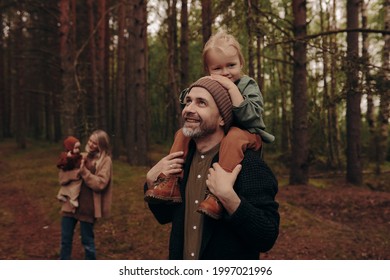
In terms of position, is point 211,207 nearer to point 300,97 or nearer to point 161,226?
point 161,226

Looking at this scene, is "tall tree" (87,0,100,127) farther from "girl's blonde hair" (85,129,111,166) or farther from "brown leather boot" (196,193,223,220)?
"brown leather boot" (196,193,223,220)

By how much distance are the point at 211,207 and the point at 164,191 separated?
322 mm

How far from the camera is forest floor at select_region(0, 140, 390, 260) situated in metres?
7.41

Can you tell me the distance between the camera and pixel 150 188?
2375mm

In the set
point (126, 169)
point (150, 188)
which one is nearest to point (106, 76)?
point (126, 169)

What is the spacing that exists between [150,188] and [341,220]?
25.7ft

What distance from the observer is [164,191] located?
232cm

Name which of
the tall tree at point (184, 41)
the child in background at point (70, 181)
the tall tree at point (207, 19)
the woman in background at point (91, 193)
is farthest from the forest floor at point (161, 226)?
the tall tree at point (207, 19)

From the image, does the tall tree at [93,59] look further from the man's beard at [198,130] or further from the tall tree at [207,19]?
the man's beard at [198,130]

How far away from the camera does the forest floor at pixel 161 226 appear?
741 centimetres

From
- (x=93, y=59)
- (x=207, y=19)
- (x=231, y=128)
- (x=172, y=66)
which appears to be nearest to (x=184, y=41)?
(x=207, y=19)

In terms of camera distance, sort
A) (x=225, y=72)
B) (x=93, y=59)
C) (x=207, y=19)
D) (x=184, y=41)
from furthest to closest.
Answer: (x=93, y=59)
(x=184, y=41)
(x=207, y=19)
(x=225, y=72)

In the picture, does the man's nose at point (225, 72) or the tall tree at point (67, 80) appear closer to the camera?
the man's nose at point (225, 72)

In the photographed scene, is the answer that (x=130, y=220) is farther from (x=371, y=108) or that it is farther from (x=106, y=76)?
(x=106, y=76)
